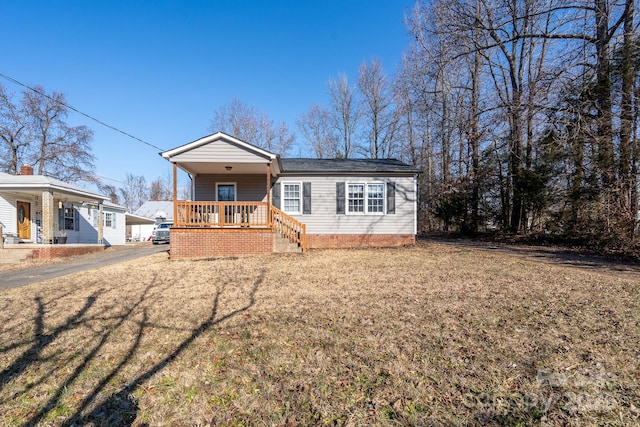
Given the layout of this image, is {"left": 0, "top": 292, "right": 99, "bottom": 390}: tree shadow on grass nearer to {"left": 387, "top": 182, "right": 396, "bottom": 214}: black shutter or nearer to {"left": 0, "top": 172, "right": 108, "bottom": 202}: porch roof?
{"left": 387, "top": 182, "right": 396, "bottom": 214}: black shutter

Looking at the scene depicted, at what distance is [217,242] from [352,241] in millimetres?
5215

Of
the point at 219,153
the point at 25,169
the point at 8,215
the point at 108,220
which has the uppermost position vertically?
the point at 25,169

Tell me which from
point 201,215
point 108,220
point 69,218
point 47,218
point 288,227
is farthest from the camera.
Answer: point 108,220

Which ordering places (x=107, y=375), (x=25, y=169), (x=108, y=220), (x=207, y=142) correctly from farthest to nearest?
1. (x=108, y=220)
2. (x=25, y=169)
3. (x=207, y=142)
4. (x=107, y=375)

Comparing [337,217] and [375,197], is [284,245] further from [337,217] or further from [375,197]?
[375,197]

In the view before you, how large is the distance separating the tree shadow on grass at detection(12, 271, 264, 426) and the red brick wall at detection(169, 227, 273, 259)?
5293mm

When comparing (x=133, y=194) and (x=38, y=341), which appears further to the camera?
(x=133, y=194)

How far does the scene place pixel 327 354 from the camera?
297 cm

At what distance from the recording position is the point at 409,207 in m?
12.3

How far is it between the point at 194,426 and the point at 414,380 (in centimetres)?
169

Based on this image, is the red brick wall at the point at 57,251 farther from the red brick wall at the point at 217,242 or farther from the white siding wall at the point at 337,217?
the white siding wall at the point at 337,217

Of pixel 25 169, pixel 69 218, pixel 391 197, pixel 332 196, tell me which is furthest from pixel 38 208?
pixel 391 197

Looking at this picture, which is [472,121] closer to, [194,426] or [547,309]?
[547,309]

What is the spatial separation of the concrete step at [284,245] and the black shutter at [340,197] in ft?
8.29
